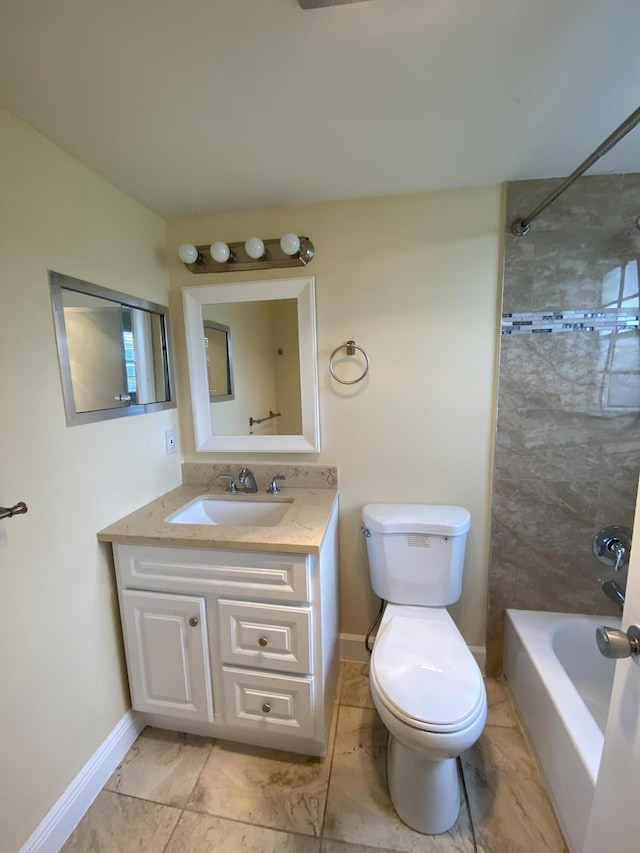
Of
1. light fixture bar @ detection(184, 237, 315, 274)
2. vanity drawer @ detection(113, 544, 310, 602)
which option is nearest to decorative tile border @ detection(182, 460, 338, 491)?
vanity drawer @ detection(113, 544, 310, 602)

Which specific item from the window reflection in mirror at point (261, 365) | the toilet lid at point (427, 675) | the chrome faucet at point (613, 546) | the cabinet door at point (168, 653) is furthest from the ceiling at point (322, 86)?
the toilet lid at point (427, 675)

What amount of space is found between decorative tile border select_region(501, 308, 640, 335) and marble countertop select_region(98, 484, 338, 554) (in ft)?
3.60

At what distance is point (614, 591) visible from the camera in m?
1.46

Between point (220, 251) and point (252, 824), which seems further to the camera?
point (220, 251)

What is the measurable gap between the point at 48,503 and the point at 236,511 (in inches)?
29.2

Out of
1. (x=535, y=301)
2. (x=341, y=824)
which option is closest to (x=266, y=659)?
(x=341, y=824)

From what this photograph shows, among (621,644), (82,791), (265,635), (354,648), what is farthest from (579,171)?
Answer: (82,791)

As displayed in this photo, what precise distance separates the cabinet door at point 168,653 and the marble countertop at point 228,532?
24 centimetres

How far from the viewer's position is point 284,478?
5.72 ft

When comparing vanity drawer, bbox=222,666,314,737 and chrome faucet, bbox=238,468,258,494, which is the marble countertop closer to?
chrome faucet, bbox=238,468,258,494

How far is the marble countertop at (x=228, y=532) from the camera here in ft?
3.92

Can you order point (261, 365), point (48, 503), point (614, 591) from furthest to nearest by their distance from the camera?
point (261, 365)
point (614, 591)
point (48, 503)

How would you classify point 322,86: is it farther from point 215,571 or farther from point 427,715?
point 427,715

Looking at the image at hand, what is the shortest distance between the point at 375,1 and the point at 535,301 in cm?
114
